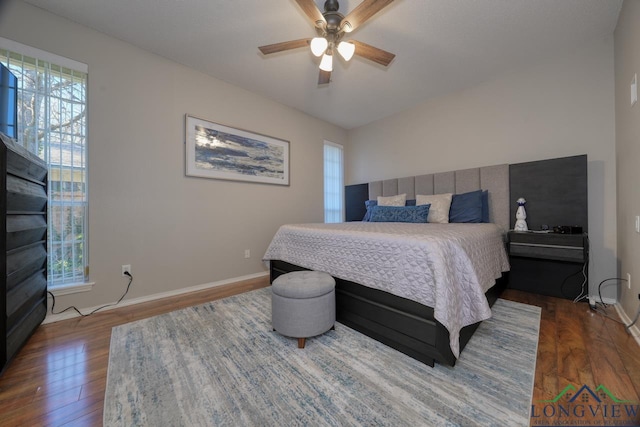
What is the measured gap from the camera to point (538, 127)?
2771mm

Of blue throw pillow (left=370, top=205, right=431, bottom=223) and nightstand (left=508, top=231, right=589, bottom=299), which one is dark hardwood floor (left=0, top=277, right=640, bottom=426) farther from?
blue throw pillow (left=370, top=205, right=431, bottom=223)

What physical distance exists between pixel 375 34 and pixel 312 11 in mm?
935

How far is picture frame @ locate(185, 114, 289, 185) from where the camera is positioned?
Answer: 290 cm

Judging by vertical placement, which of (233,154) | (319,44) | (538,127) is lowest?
(233,154)

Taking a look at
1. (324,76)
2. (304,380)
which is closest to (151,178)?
(324,76)

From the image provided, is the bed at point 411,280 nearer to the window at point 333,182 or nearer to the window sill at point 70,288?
the window sill at point 70,288

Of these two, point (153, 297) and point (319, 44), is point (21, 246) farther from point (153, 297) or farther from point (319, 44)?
point (319, 44)

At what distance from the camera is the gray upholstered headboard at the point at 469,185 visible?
9.62 ft

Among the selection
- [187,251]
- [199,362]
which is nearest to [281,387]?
[199,362]

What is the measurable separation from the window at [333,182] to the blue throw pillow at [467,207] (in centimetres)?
218

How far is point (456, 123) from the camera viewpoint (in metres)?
3.41

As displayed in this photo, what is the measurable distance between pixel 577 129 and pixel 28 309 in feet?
17.0

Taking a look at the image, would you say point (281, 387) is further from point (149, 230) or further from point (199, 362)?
point (149, 230)

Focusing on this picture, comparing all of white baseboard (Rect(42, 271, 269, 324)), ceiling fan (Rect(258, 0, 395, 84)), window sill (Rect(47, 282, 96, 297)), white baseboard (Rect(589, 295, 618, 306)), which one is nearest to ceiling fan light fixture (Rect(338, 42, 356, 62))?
ceiling fan (Rect(258, 0, 395, 84))
